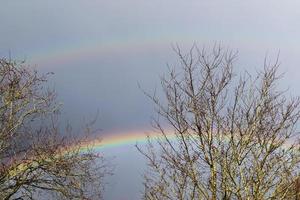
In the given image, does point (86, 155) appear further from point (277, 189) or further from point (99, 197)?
point (99, 197)

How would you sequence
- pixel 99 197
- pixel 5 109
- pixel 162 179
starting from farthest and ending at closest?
pixel 99 197 < pixel 5 109 < pixel 162 179

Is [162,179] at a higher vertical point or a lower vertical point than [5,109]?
lower

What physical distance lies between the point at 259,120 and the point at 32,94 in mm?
5862

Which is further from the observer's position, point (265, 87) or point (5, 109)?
point (5, 109)

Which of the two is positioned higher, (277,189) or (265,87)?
(265,87)

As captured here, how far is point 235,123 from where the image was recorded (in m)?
12.7

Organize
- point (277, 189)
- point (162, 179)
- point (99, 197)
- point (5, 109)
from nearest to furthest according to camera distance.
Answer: point (277, 189) → point (162, 179) → point (5, 109) → point (99, 197)

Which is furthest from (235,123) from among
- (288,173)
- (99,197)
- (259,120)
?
(99,197)

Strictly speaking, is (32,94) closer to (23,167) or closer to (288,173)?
(23,167)

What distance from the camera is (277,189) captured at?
1210 cm

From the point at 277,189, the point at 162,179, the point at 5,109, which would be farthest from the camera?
the point at 5,109

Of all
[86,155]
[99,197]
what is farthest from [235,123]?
[99,197]

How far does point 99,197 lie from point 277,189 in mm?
12743

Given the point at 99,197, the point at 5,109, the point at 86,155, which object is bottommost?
the point at 99,197
